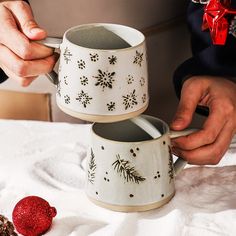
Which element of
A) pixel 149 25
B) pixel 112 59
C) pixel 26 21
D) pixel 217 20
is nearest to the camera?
pixel 112 59

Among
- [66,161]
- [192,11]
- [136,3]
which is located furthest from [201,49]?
[66,161]

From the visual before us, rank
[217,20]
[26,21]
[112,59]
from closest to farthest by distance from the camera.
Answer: [112,59]
[26,21]
[217,20]

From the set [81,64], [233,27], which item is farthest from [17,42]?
[233,27]

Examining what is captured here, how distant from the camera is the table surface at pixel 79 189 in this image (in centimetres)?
73

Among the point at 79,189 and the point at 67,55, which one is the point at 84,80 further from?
the point at 79,189

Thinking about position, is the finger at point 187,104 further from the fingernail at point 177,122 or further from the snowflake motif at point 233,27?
the snowflake motif at point 233,27

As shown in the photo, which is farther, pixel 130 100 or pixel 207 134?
pixel 207 134

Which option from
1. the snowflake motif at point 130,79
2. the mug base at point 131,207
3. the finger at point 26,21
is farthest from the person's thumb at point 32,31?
the mug base at point 131,207

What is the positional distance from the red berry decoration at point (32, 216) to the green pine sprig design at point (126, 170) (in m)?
0.09

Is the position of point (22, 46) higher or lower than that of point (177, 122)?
higher

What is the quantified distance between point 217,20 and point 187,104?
15cm

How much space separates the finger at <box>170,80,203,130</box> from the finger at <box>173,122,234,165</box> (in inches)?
1.4

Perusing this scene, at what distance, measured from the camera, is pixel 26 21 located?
2.53 feet

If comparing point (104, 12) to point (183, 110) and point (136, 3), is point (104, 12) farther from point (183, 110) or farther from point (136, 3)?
point (183, 110)
